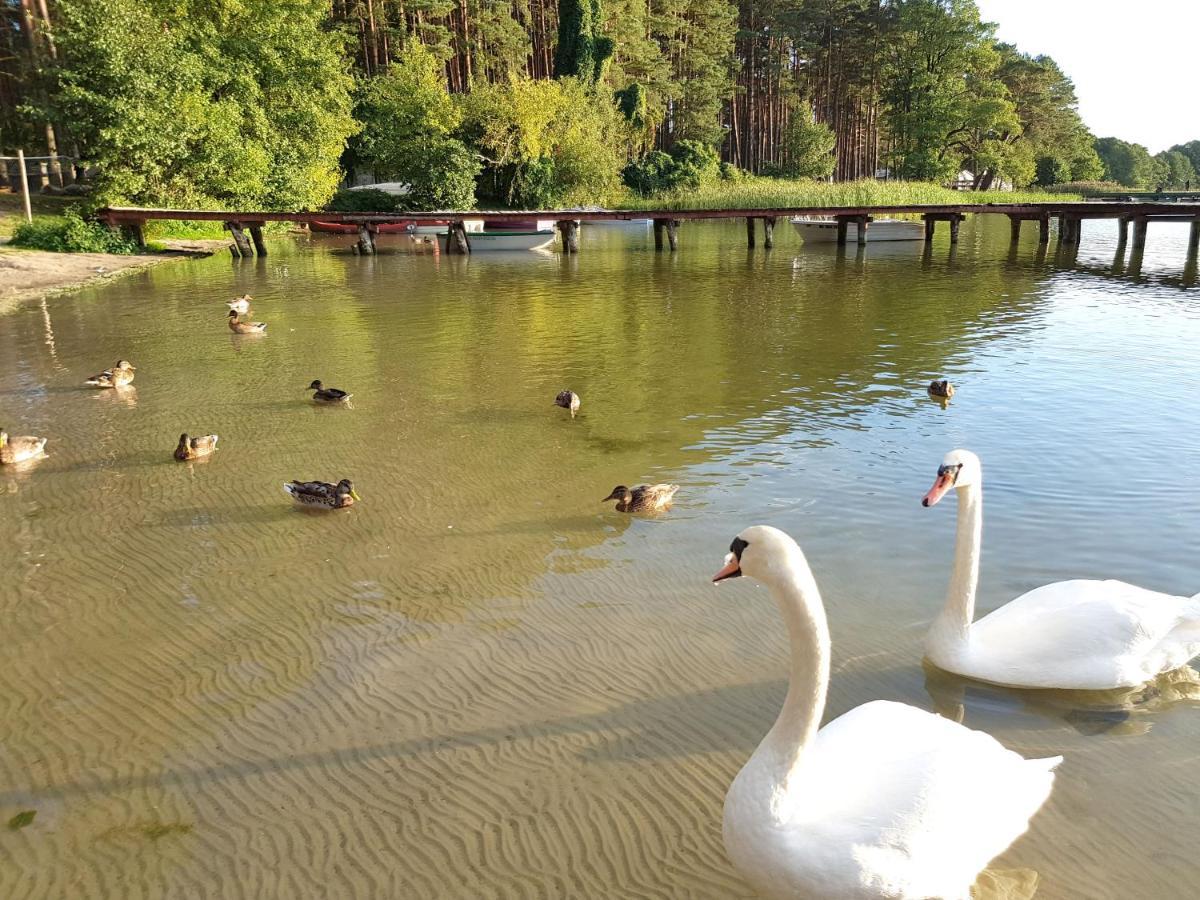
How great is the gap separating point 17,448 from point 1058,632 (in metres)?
9.47

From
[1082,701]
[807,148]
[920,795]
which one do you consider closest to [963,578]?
[1082,701]

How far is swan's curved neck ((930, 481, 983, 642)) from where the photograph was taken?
4746mm

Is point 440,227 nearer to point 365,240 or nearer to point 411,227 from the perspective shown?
point 411,227

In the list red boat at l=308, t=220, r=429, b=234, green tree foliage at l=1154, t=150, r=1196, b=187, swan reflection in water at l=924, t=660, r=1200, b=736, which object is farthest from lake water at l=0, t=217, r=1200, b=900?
green tree foliage at l=1154, t=150, r=1196, b=187

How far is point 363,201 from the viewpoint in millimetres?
44938

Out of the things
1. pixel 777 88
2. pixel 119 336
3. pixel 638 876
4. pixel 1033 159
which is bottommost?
pixel 638 876

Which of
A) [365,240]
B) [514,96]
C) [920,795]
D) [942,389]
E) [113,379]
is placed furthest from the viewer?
[514,96]

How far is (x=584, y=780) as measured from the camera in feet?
13.4

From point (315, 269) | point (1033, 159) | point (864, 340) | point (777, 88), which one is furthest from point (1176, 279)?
point (777, 88)

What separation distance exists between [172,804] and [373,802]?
3.06 ft

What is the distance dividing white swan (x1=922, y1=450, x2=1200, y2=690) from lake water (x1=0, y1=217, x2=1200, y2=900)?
0.20m

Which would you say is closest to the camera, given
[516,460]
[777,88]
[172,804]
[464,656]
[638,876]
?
[638,876]

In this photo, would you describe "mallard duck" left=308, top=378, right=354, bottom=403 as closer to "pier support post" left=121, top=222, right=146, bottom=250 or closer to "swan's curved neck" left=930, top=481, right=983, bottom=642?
"swan's curved neck" left=930, top=481, right=983, bottom=642

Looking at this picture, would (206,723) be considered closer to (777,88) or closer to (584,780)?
(584,780)
